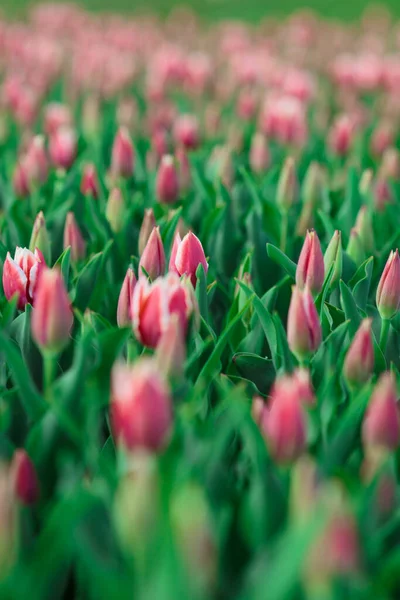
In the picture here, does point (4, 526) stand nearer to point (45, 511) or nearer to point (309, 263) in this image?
point (45, 511)

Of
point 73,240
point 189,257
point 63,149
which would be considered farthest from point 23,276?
point 63,149

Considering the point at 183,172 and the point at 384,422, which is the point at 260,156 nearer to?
the point at 183,172

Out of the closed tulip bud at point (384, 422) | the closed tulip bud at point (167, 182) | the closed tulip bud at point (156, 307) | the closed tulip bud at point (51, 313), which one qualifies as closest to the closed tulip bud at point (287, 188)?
the closed tulip bud at point (167, 182)

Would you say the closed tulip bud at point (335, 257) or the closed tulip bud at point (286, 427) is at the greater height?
the closed tulip bud at point (286, 427)

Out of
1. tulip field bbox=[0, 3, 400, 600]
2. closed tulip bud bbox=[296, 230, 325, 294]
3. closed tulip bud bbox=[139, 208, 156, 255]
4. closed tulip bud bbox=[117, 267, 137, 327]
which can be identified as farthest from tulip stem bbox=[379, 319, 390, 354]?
closed tulip bud bbox=[139, 208, 156, 255]

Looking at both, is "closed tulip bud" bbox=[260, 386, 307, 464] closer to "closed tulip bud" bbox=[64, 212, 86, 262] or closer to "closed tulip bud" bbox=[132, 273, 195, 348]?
"closed tulip bud" bbox=[132, 273, 195, 348]

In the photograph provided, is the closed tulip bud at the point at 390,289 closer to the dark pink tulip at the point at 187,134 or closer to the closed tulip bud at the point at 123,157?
the closed tulip bud at the point at 123,157

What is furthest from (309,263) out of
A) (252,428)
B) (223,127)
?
(223,127)
